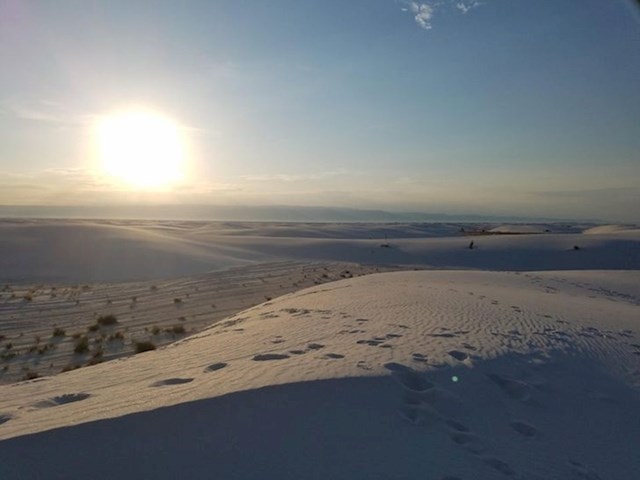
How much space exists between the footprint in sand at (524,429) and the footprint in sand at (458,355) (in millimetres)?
1270

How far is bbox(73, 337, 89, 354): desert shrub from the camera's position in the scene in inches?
376

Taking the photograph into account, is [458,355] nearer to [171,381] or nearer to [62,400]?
[171,381]

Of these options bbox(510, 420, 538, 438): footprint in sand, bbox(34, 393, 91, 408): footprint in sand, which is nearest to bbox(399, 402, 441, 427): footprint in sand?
bbox(510, 420, 538, 438): footprint in sand

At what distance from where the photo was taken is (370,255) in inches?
1371

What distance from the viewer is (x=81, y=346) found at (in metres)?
9.65

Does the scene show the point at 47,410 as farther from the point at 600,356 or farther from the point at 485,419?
the point at 600,356

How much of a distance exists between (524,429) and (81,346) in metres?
8.58

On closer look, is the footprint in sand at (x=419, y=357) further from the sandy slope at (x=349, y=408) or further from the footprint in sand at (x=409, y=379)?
the footprint in sand at (x=409, y=379)

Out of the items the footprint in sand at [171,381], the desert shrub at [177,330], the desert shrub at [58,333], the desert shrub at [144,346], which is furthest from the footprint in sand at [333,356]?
the desert shrub at [58,333]

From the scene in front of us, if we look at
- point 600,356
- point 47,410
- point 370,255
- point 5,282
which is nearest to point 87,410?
point 47,410

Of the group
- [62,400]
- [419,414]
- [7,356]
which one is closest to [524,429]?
[419,414]

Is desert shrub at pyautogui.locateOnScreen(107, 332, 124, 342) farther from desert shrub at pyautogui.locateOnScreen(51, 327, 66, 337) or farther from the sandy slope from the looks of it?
the sandy slope

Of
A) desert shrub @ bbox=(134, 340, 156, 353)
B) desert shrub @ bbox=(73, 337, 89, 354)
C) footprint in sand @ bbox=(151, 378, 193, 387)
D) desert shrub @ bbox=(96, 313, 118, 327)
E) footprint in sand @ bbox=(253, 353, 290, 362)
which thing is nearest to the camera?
footprint in sand @ bbox=(151, 378, 193, 387)

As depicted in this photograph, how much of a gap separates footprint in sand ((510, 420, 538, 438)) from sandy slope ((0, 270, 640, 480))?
0.02m
